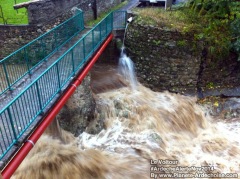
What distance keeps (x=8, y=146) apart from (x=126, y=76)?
790 cm

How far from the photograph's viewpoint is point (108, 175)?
830cm

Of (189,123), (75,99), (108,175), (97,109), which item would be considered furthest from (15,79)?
(189,123)

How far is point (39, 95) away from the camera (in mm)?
6719

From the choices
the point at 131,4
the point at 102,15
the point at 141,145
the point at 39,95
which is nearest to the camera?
the point at 39,95

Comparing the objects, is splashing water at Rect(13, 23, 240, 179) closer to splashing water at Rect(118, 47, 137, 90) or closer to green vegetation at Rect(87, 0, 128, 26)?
splashing water at Rect(118, 47, 137, 90)

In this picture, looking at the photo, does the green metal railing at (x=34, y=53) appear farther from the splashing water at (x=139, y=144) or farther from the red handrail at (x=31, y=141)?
the splashing water at (x=139, y=144)

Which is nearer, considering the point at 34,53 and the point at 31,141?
the point at 31,141

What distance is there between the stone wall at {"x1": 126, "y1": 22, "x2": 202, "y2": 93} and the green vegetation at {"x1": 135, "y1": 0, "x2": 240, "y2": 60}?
0.38 m

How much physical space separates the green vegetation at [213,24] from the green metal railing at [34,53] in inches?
129

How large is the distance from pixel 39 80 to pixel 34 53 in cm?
340

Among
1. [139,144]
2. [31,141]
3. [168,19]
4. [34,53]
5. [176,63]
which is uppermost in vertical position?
[168,19]

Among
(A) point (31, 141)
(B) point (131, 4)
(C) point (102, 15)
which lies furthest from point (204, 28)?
(A) point (31, 141)

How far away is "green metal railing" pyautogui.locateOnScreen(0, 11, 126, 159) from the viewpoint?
5953mm

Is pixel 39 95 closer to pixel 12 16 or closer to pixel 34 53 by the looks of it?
pixel 34 53
